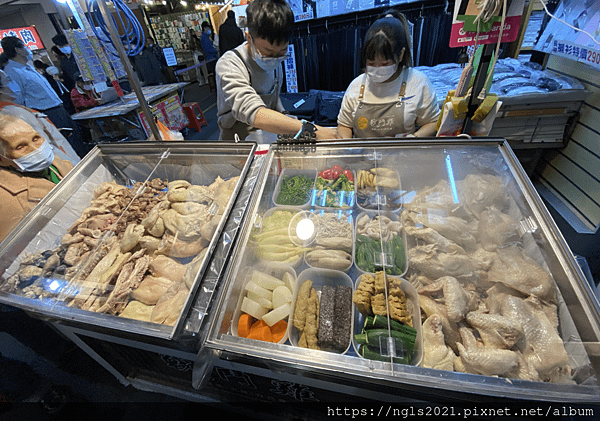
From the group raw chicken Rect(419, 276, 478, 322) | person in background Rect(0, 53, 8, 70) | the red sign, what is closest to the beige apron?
raw chicken Rect(419, 276, 478, 322)

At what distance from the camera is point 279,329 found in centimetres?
143

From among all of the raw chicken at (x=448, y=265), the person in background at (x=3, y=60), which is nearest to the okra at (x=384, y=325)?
the raw chicken at (x=448, y=265)

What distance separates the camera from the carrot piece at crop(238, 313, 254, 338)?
1392 millimetres

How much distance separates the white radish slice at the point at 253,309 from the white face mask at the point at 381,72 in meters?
2.14

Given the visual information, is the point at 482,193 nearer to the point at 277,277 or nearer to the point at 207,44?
the point at 277,277

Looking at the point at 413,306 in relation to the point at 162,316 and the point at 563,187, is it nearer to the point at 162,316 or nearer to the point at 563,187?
the point at 162,316

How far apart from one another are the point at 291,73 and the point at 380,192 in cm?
650

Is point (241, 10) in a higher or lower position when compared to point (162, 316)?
higher

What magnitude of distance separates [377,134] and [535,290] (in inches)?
70.7

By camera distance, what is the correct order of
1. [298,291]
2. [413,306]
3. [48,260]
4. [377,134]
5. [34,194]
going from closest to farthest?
[413,306] < [298,291] < [48,260] < [34,194] < [377,134]

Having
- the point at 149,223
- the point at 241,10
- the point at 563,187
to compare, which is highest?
the point at 241,10

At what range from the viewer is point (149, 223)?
6.12 feet

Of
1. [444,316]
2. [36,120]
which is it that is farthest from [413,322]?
[36,120]

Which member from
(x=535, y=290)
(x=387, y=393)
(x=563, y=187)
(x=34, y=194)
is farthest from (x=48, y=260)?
(x=563, y=187)
